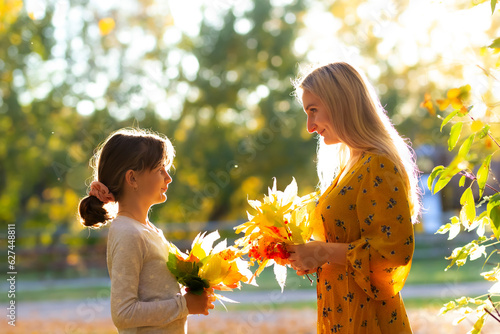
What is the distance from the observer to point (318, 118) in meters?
2.19

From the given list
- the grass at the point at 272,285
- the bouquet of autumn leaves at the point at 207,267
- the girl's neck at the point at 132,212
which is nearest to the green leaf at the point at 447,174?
the bouquet of autumn leaves at the point at 207,267

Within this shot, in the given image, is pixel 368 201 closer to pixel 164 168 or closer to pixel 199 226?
pixel 164 168

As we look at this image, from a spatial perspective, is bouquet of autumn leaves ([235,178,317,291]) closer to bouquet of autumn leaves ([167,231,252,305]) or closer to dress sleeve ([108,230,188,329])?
bouquet of autumn leaves ([167,231,252,305])

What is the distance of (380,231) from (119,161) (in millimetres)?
958

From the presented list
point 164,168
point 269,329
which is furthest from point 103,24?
point 164,168

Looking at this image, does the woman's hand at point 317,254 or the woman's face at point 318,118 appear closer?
the woman's hand at point 317,254

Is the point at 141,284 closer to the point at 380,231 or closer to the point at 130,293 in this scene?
the point at 130,293

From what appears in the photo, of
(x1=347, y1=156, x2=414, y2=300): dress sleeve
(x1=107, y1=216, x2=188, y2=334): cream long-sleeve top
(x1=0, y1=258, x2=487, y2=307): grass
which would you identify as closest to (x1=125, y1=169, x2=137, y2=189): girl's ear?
(x1=107, y1=216, x2=188, y2=334): cream long-sleeve top

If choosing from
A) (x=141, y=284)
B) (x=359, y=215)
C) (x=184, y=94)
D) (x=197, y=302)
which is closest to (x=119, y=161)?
(x=141, y=284)

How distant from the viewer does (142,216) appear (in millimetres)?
2150

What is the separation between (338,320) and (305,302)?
22.1 feet

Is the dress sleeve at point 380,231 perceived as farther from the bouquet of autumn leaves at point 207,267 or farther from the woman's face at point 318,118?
the bouquet of autumn leaves at point 207,267

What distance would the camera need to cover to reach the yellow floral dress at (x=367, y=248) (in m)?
2.00

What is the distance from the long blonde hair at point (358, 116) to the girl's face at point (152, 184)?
636 mm
